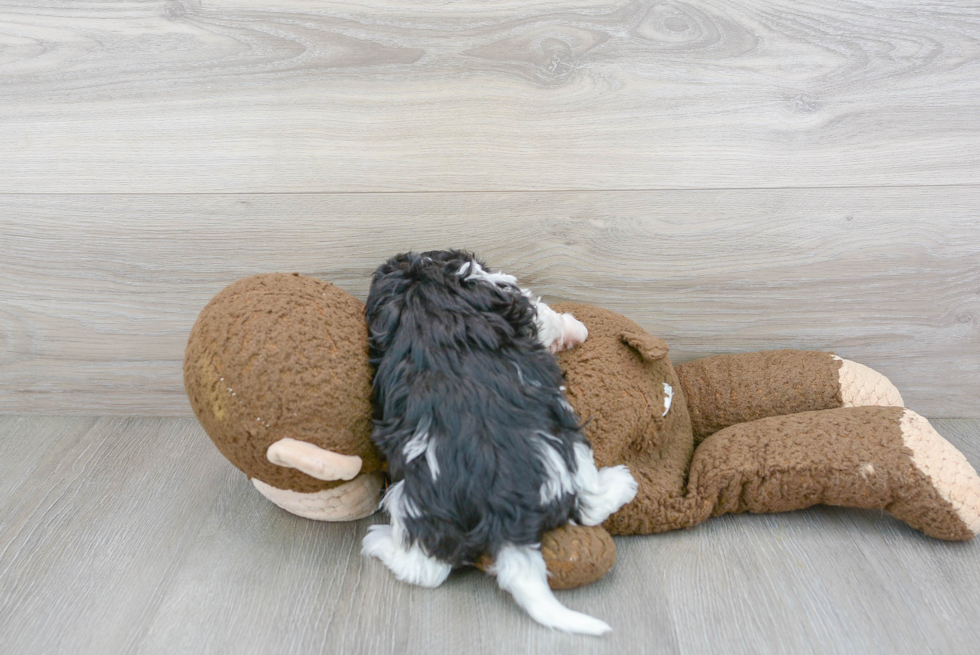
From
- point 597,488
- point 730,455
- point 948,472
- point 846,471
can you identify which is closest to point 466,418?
point 597,488

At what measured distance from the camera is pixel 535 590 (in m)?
0.72

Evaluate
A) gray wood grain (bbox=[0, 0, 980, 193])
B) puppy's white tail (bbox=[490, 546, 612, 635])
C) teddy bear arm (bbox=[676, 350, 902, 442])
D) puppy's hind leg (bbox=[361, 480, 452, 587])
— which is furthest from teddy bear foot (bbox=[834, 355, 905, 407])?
puppy's hind leg (bbox=[361, 480, 452, 587])

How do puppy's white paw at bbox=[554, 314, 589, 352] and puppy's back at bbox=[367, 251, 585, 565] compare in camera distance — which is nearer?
puppy's back at bbox=[367, 251, 585, 565]

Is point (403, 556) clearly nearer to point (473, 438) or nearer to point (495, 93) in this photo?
point (473, 438)

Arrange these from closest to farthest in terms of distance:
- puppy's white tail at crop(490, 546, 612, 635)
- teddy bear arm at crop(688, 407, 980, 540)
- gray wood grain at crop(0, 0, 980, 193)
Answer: puppy's white tail at crop(490, 546, 612, 635) → teddy bear arm at crop(688, 407, 980, 540) → gray wood grain at crop(0, 0, 980, 193)

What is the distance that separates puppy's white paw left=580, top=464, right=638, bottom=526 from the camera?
78 cm

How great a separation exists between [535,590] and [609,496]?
0.48 ft

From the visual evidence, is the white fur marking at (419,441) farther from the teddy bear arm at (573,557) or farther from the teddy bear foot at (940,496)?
the teddy bear foot at (940,496)

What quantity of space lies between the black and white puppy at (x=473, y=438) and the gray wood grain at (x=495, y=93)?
0.25 meters

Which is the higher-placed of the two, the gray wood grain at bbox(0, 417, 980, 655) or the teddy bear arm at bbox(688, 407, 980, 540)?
the teddy bear arm at bbox(688, 407, 980, 540)

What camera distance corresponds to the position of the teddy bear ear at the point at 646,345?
0.87m

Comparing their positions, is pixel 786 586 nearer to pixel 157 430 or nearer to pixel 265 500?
pixel 265 500

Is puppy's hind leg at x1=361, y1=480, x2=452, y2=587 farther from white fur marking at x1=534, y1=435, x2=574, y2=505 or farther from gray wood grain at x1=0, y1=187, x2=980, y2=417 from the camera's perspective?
gray wood grain at x1=0, y1=187, x2=980, y2=417

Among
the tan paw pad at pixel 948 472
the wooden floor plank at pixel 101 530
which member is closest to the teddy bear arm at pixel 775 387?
the tan paw pad at pixel 948 472
